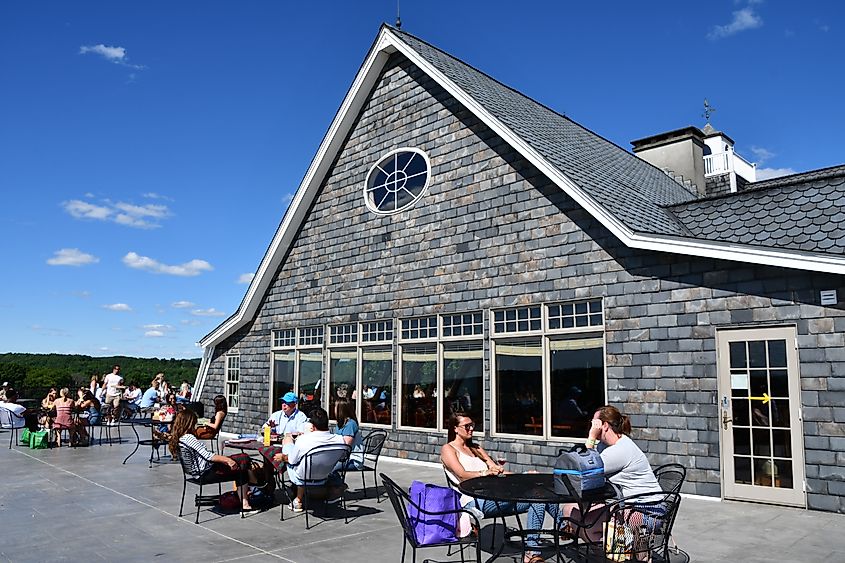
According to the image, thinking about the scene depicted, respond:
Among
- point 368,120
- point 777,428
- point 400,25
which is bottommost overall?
point 777,428

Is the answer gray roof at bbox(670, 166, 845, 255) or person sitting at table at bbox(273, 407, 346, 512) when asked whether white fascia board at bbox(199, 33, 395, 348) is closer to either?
gray roof at bbox(670, 166, 845, 255)

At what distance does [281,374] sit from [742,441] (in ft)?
30.0

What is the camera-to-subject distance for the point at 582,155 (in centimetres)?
1186

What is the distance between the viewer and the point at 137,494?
A: 859 cm

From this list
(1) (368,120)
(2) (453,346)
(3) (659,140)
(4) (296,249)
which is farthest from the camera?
(3) (659,140)

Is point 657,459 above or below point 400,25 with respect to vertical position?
below

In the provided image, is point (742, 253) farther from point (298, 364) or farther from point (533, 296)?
point (298, 364)

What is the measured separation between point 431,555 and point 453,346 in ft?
18.0

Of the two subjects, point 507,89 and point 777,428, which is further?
point 507,89

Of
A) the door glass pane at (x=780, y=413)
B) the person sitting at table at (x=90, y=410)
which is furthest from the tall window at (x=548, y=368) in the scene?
the person sitting at table at (x=90, y=410)

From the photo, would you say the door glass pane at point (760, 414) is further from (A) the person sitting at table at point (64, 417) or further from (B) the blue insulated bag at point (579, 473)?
(A) the person sitting at table at point (64, 417)

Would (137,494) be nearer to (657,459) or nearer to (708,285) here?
→ (657,459)

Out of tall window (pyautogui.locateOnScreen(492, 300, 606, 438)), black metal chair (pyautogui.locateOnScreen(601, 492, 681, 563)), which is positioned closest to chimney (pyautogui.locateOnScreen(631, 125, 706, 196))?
tall window (pyautogui.locateOnScreen(492, 300, 606, 438))

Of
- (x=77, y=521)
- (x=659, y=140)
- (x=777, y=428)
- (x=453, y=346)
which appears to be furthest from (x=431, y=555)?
(x=659, y=140)
